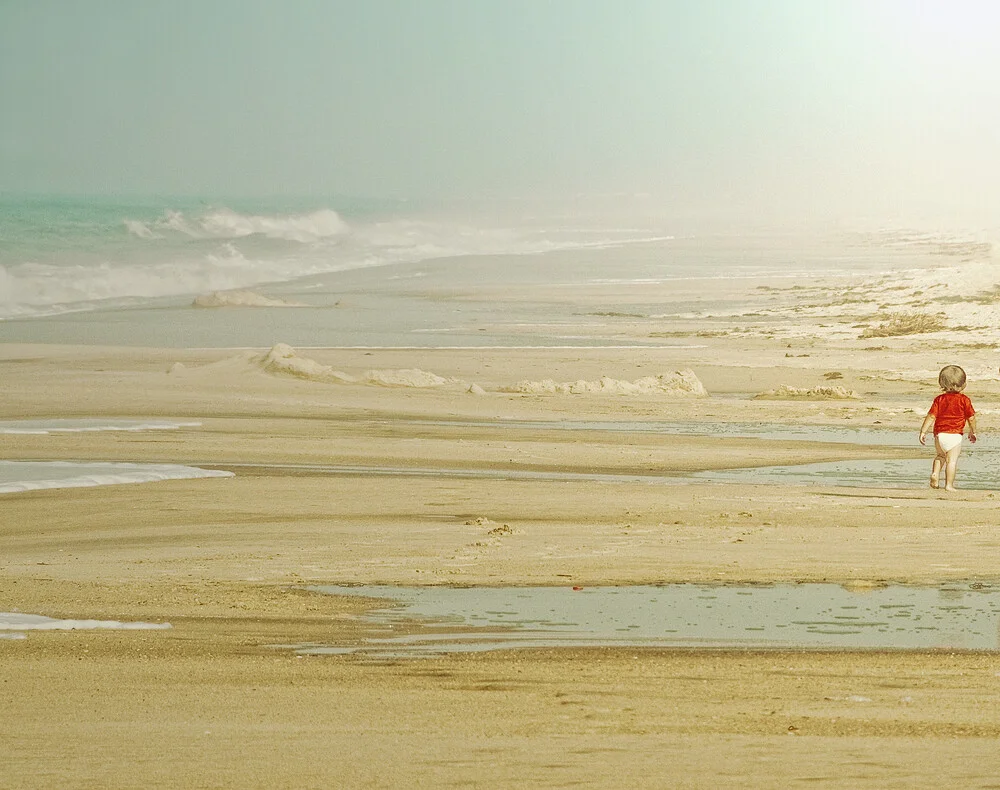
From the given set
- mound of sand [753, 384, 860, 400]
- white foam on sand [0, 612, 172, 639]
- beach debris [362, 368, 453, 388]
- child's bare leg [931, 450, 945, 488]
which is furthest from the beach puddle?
beach debris [362, 368, 453, 388]

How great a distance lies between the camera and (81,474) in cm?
1093

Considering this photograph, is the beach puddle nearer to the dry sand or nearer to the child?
the dry sand

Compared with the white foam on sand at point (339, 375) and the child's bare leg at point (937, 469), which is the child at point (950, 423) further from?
the white foam on sand at point (339, 375)

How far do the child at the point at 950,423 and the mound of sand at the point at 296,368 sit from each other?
28.0 feet

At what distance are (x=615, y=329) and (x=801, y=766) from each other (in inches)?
888

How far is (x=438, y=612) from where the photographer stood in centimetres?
659

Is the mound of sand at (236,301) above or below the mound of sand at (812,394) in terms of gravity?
below

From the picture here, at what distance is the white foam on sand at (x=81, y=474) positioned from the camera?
34.3ft

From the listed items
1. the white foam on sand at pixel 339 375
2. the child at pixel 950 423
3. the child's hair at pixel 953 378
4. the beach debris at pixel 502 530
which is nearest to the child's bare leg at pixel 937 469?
the child at pixel 950 423

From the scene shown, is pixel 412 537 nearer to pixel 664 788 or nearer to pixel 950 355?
pixel 664 788

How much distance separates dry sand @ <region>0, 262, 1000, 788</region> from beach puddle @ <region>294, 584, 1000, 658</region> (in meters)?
0.19

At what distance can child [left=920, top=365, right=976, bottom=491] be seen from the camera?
10.2 m

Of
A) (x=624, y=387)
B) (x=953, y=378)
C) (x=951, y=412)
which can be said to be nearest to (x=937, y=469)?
(x=951, y=412)

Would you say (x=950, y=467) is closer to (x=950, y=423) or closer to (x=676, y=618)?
(x=950, y=423)
